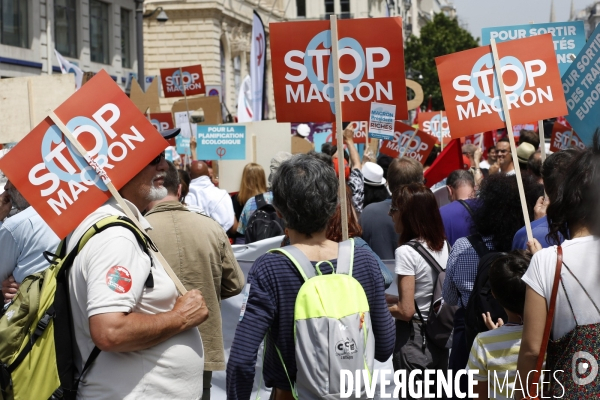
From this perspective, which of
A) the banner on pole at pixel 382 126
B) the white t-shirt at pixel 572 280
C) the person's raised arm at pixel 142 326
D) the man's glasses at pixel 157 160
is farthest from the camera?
the banner on pole at pixel 382 126

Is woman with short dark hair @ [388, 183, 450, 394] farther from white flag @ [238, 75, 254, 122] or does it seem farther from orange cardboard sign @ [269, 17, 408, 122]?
white flag @ [238, 75, 254, 122]

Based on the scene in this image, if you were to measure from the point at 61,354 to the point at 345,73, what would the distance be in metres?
2.35

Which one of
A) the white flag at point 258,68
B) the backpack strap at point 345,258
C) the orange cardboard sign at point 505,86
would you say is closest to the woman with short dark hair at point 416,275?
the orange cardboard sign at point 505,86

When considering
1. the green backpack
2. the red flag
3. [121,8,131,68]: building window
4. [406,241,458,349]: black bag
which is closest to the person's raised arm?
the green backpack

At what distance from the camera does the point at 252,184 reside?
333 inches

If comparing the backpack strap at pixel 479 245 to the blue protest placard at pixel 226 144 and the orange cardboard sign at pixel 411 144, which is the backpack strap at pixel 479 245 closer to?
the orange cardboard sign at pixel 411 144

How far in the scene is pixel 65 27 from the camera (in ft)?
93.9

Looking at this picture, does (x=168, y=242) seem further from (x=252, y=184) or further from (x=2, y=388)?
(x=252, y=184)

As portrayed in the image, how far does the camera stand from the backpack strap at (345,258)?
10.8 ft

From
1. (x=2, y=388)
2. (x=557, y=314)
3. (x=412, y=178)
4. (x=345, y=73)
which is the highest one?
(x=345, y=73)

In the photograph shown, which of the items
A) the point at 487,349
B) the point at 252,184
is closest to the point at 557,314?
the point at 487,349

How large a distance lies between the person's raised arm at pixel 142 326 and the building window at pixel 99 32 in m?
28.5

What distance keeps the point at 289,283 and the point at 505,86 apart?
228 cm

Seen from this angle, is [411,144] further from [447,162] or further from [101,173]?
[101,173]
